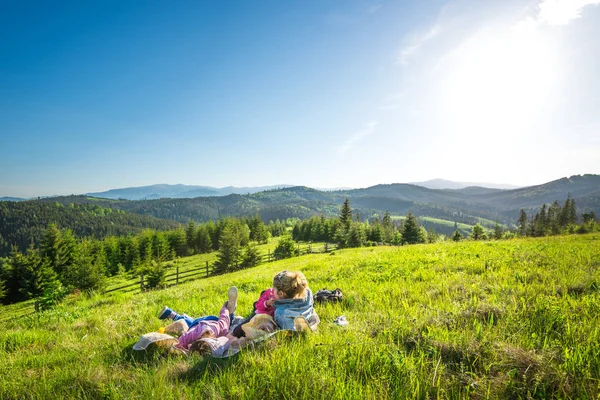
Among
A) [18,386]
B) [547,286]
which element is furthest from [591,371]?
[18,386]

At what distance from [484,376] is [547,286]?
154 inches

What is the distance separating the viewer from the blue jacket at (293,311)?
3785 millimetres

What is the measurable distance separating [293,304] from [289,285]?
0.31 metres

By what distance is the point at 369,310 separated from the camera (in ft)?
14.4

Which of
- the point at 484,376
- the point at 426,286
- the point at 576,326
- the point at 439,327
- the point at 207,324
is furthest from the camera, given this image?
the point at 426,286

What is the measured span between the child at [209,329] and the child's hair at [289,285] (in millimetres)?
814

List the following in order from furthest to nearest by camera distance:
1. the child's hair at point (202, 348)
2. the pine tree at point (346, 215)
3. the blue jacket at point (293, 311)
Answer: the pine tree at point (346, 215) < the blue jacket at point (293, 311) < the child's hair at point (202, 348)

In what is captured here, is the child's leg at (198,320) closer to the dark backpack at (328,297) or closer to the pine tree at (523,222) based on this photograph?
the dark backpack at (328,297)

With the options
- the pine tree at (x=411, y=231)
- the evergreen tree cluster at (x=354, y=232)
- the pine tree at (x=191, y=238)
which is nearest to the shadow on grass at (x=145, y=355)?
the evergreen tree cluster at (x=354, y=232)

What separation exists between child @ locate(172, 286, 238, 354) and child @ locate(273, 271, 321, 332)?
84cm

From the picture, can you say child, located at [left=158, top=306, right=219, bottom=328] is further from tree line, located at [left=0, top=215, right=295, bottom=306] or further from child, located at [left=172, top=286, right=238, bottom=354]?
tree line, located at [left=0, top=215, right=295, bottom=306]

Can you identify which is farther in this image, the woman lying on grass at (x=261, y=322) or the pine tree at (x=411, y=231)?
the pine tree at (x=411, y=231)

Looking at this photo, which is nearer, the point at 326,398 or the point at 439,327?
the point at 326,398

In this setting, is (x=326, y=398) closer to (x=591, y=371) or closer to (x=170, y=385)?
(x=170, y=385)
